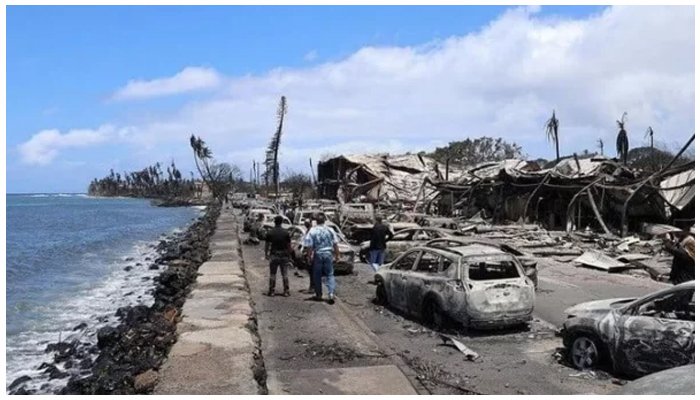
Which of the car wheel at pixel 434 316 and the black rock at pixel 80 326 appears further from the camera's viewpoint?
the black rock at pixel 80 326

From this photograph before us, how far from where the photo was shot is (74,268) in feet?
98.0

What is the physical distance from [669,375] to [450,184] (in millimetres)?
33174

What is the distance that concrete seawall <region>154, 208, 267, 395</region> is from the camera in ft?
25.3

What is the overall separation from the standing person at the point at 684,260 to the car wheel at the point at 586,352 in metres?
4.65

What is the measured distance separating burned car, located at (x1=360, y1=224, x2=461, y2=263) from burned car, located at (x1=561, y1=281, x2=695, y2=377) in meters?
11.1

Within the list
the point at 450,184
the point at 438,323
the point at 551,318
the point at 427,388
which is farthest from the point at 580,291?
the point at 450,184

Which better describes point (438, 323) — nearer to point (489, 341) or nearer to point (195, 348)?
point (489, 341)

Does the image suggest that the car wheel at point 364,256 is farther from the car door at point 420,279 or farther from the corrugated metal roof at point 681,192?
the corrugated metal roof at point 681,192

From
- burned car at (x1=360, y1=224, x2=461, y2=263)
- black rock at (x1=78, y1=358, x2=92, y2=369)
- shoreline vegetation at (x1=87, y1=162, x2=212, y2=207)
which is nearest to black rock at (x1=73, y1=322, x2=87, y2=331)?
black rock at (x1=78, y1=358, x2=92, y2=369)

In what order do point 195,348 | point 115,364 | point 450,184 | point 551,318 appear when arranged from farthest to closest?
point 450,184 < point 551,318 < point 115,364 < point 195,348

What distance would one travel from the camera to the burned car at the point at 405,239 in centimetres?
1994

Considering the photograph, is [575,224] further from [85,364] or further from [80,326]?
[85,364]

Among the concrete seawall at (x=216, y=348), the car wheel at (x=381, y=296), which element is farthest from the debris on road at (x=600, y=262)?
the concrete seawall at (x=216, y=348)

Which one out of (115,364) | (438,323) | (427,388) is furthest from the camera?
(438,323)
